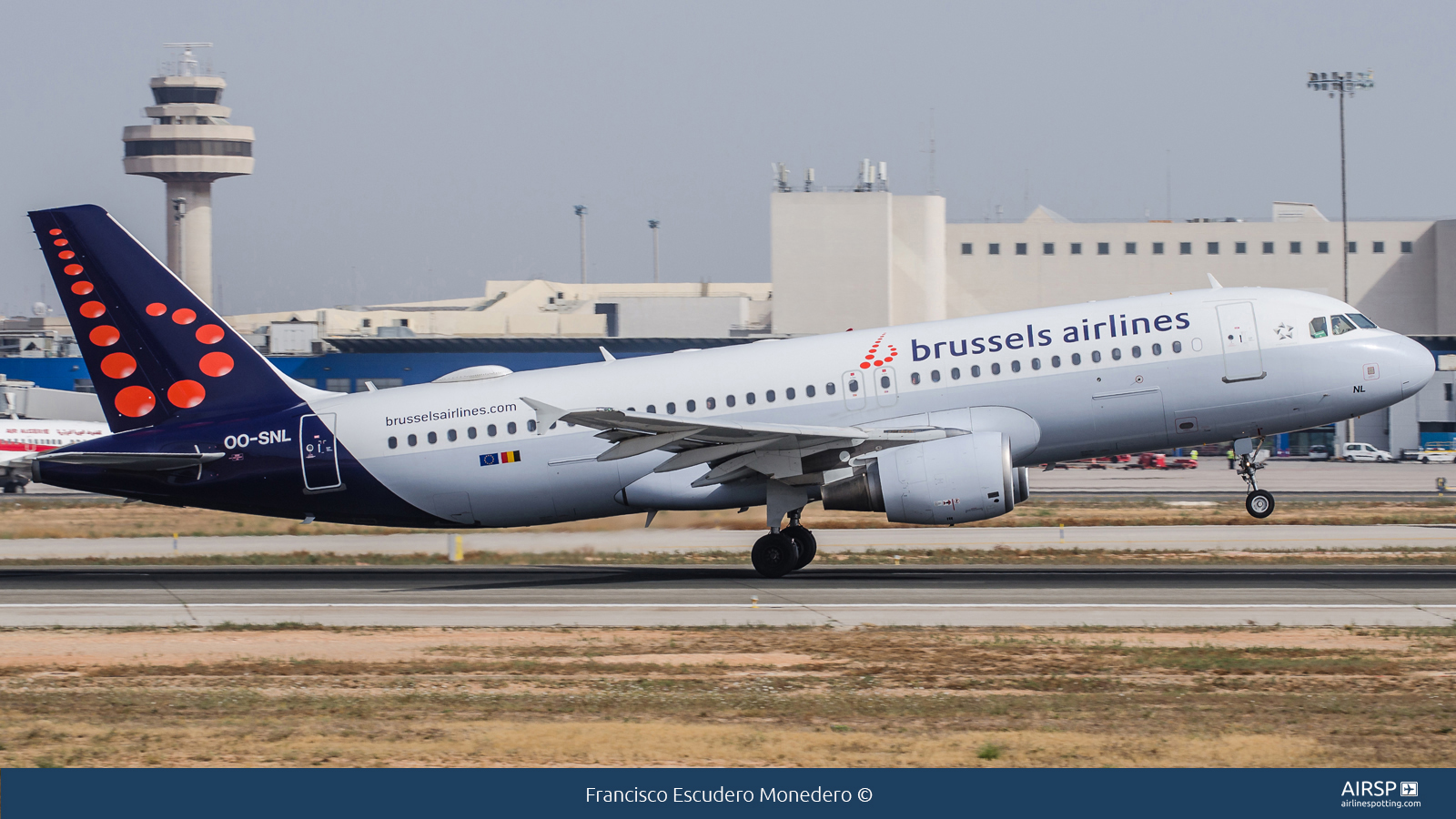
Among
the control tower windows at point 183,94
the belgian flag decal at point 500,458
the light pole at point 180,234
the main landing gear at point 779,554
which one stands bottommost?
the main landing gear at point 779,554

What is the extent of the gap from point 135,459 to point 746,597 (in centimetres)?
1238

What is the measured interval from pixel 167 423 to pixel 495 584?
7.34 meters

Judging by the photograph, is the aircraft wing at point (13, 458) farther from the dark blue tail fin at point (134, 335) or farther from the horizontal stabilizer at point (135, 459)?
the horizontal stabilizer at point (135, 459)

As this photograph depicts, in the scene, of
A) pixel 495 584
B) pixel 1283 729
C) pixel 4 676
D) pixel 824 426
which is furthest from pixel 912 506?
pixel 4 676

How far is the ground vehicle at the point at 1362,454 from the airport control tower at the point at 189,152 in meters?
111

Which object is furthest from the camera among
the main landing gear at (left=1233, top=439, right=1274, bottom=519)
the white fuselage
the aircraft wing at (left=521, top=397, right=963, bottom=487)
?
the main landing gear at (left=1233, top=439, right=1274, bottom=519)

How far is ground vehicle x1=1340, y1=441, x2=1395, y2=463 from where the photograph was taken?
92.6 m

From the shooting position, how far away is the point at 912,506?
79.8 feet

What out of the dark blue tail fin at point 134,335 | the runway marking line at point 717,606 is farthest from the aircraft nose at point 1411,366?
the dark blue tail fin at point 134,335

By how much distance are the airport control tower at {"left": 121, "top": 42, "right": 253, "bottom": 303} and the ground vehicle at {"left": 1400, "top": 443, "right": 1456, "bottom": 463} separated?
11438cm

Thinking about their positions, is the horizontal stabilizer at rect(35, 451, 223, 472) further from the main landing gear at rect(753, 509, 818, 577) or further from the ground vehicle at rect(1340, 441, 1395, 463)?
the ground vehicle at rect(1340, 441, 1395, 463)

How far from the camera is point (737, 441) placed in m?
24.6

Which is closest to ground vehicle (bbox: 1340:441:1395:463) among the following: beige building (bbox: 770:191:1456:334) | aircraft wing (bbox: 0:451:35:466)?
beige building (bbox: 770:191:1456:334)

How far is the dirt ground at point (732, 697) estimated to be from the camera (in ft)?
40.9
